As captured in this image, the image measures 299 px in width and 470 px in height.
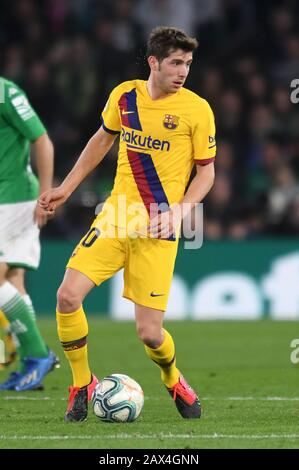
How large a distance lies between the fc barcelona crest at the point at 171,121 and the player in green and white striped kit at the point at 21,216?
1.73m

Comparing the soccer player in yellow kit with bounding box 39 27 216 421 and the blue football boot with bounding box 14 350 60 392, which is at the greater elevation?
the soccer player in yellow kit with bounding box 39 27 216 421

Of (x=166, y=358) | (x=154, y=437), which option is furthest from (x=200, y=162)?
(x=154, y=437)

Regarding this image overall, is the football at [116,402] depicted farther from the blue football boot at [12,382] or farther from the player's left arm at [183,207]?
the blue football boot at [12,382]

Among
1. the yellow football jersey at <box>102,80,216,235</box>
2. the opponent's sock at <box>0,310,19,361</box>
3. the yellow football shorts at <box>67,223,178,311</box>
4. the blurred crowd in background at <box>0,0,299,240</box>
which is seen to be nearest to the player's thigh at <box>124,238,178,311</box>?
the yellow football shorts at <box>67,223,178,311</box>

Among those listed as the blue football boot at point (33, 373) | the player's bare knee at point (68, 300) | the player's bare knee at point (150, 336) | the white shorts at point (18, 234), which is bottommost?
the blue football boot at point (33, 373)

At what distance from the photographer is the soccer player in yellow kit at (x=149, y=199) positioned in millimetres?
6453

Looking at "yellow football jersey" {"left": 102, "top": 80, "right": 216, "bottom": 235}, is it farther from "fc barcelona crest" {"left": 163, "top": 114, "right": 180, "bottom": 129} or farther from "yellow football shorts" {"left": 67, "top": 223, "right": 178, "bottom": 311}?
"yellow football shorts" {"left": 67, "top": 223, "right": 178, "bottom": 311}

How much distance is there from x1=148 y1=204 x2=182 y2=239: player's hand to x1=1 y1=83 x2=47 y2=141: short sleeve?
1.94m

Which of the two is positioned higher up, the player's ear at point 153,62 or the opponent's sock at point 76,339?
the player's ear at point 153,62

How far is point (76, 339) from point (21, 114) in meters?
2.12

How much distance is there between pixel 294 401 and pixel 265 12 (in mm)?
9854

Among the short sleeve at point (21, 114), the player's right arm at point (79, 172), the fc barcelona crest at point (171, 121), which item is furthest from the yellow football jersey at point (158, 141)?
the short sleeve at point (21, 114)

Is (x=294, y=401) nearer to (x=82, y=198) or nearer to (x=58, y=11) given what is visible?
(x=82, y=198)

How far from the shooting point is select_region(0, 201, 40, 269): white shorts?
8266 millimetres
